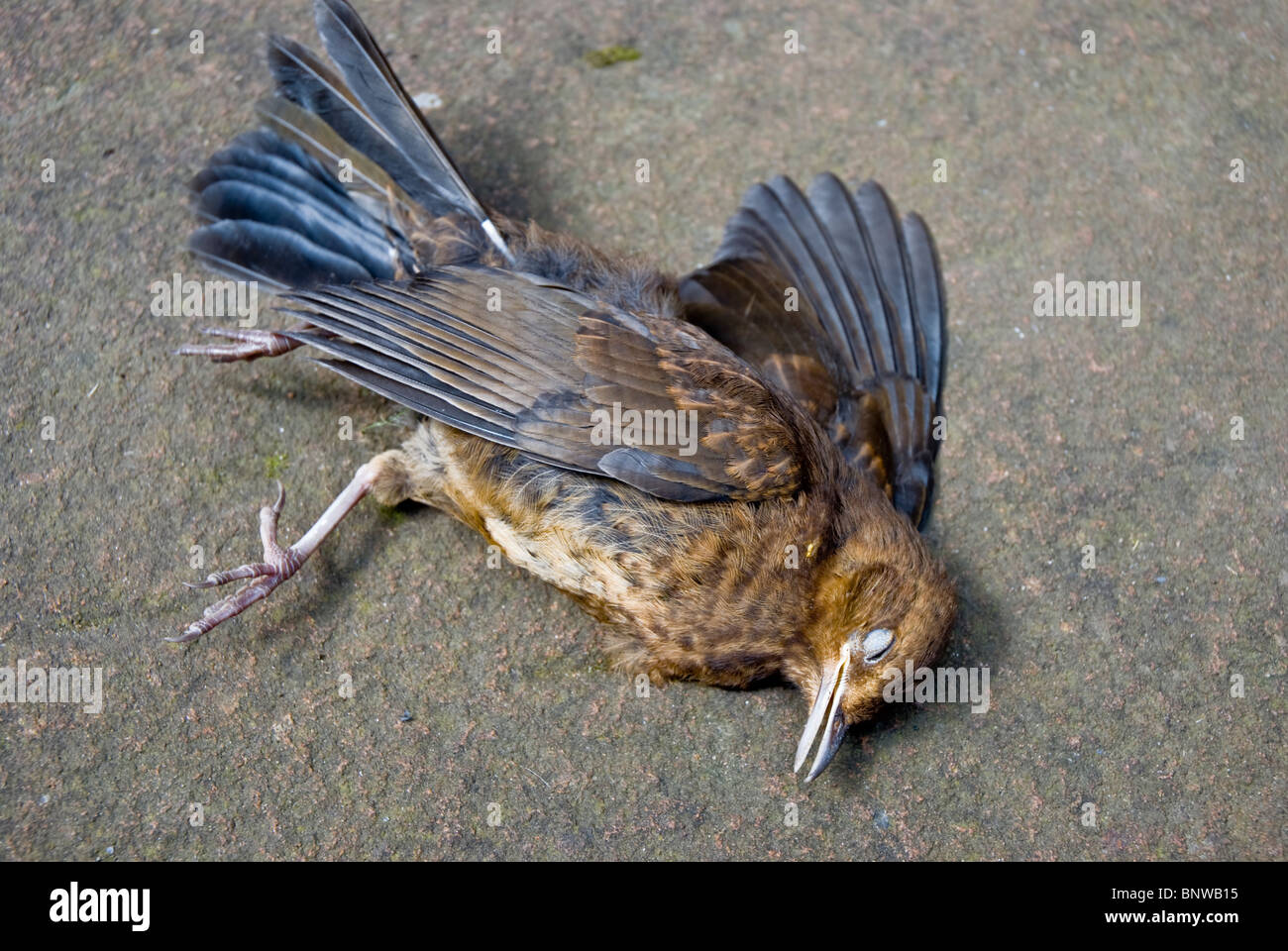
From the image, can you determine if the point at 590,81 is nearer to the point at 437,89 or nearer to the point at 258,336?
the point at 437,89

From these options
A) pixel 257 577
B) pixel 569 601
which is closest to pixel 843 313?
pixel 569 601

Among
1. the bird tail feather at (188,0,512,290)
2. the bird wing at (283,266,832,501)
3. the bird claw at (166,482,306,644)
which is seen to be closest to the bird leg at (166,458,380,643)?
the bird claw at (166,482,306,644)

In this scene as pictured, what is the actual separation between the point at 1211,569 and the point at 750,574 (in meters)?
1.67

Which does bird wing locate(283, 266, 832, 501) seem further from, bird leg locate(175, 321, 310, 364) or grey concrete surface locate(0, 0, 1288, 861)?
grey concrete surface locate(0, 0, 1288, 861)

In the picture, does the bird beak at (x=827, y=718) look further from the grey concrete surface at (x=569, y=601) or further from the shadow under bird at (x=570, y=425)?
the grey concrete surface at (x=569, y=601)

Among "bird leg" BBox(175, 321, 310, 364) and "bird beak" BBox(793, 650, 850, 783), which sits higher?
"bird leg" BBox(175, 321, 310, 364)

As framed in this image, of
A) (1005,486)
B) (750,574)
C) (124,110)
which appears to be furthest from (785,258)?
(124,110)

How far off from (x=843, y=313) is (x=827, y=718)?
1636 millimetres

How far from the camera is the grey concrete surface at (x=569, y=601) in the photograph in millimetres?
3207

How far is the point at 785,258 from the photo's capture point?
4.23m

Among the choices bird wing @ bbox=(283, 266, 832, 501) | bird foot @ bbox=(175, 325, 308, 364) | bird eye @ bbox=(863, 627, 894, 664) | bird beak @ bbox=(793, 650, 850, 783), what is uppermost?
bird foot @ bbox=(175, 325, 308, 364)

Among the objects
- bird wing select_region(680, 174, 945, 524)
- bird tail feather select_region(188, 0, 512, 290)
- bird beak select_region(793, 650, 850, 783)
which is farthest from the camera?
bird wing select_region(680, 174, 945, 524)

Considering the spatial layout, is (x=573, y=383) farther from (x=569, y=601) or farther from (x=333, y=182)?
(x=333, y=182)

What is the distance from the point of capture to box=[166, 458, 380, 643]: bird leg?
3273 mm
